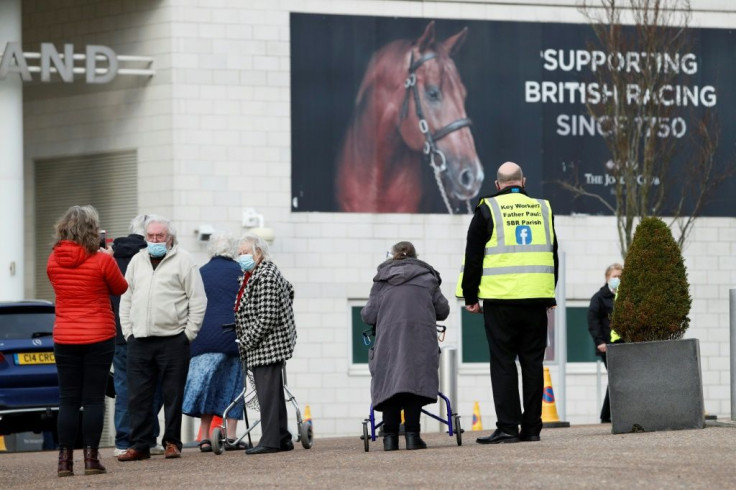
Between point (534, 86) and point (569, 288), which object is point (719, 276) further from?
point (534, 86)

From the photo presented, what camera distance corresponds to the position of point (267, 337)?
14.6m

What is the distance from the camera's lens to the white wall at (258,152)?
26141mm

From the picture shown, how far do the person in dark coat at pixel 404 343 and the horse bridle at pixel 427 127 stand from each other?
12.7 meters

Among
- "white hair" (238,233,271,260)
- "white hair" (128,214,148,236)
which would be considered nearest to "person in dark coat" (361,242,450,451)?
"white hair" (238,233,271,260)

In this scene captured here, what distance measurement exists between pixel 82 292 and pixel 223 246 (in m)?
3.52

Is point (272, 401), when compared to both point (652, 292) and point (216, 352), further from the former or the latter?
point (652, 292)

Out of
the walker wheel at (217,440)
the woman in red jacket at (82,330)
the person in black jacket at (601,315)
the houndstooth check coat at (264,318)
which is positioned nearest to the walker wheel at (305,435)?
the walker wheel at (217,440)

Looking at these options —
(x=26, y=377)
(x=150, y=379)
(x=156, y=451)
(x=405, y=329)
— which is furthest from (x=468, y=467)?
(x=26, y=377)

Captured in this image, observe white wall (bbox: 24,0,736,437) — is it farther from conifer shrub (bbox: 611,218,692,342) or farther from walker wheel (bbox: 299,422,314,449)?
conifer shrub (bbox: 611,218,692,342)

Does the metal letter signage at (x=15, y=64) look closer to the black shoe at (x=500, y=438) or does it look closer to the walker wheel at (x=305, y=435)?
the walker wheel at (x=305, y=435)

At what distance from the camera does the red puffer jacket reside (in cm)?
1245

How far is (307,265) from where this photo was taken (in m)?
26.6

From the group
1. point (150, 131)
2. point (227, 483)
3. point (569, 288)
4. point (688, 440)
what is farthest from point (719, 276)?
point (227, 483)

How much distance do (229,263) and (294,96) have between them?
1081 centimetres
